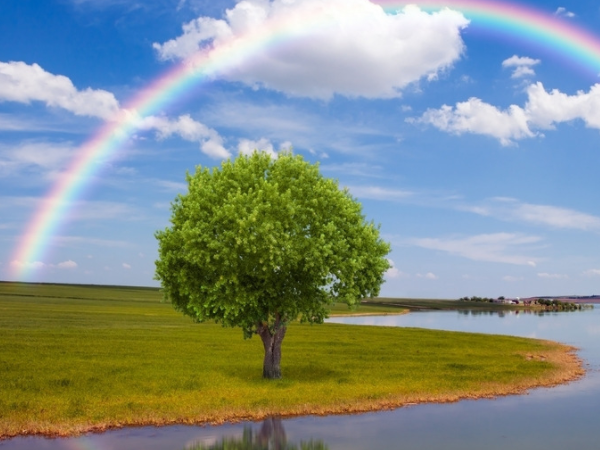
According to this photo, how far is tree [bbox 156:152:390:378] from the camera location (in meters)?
36.7

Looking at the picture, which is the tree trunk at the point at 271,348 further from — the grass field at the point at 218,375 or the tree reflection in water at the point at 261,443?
the tree reflection in water at the point at 261,443

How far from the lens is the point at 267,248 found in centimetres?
3634

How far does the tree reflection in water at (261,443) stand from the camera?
26.0 m

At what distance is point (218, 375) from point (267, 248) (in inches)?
478

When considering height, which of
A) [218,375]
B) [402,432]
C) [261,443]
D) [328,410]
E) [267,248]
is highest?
[267,248]

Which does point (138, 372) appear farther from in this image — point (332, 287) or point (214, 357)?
point (332, 287)

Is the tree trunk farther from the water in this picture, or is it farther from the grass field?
the water

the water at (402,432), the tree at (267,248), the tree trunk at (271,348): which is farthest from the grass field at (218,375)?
the tree at (267,248)

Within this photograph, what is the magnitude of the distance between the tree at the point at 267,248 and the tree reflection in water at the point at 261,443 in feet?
33.9

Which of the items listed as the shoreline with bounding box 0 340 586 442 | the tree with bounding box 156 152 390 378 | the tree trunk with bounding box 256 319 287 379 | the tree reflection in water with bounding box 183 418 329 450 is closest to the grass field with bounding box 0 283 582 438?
the shoreline with bounding box 0 340 586 442

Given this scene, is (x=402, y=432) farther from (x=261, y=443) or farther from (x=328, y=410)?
(x=261, y=443)

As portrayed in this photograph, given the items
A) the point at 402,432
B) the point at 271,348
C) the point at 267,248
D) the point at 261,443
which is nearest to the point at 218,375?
the point at 271,348

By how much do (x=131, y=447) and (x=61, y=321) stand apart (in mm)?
68916

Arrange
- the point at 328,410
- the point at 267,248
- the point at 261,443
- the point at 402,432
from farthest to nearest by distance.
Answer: the point at 267,248 → the point at 328,410 → the point at 402,432 → the point at 261,443
